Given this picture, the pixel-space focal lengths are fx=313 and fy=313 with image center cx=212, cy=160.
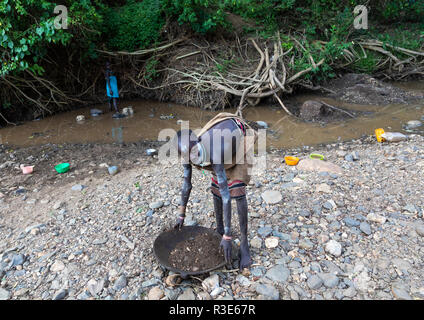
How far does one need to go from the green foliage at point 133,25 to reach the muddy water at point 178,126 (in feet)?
5.61

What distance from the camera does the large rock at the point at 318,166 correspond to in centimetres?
359

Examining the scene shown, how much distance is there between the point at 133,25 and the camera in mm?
7379

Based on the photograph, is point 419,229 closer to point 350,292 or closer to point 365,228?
point 365,228

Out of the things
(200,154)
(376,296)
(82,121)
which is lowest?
(376,296)

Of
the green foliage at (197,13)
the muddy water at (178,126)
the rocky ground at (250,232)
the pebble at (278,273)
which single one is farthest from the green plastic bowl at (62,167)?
the green foliage at (197,13)

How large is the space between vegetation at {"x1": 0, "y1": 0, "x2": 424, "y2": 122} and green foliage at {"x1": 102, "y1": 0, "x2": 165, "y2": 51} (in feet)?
0.07

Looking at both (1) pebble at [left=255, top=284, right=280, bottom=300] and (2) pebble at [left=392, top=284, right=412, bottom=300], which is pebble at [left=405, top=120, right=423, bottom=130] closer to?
(2) pebble at [left=392, top=284, right=412, bottom=300]

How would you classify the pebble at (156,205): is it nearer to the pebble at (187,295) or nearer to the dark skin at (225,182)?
the dark skin at (225,182)

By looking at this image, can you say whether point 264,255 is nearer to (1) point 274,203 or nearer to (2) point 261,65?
(1) point 274,203

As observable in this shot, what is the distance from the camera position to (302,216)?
278 centimetres

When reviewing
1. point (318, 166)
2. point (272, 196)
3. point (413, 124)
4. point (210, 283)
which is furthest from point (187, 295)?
point (413, 124)

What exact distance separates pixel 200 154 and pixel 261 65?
5.75 metres

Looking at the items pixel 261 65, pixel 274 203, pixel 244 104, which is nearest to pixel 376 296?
pixel 274 203

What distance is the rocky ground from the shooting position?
2.09 metres
